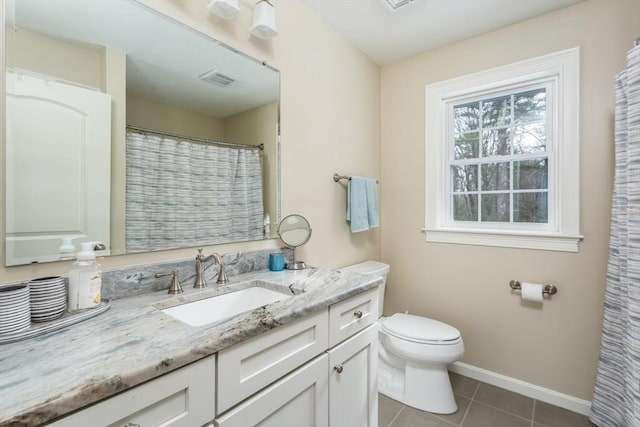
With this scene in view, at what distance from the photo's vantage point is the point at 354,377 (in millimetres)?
1225

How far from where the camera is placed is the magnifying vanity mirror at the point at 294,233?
61.4 inches

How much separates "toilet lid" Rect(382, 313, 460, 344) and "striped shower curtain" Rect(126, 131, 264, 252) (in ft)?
3.39

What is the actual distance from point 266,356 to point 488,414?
1599 millimetres

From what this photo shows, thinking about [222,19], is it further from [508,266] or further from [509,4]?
[508,266]

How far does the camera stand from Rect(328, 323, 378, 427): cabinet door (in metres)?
1.11

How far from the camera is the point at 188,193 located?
1.27 m

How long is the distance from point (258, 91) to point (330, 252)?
1054 mm

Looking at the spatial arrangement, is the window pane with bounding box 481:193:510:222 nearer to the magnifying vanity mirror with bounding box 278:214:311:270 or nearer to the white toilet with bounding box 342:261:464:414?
the white toilet with bounding box 342:261:464:414

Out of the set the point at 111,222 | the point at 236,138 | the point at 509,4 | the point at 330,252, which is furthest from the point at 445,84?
the point at 111,222

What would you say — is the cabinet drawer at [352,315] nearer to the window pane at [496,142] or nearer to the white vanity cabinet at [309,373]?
the white vanity cabinet at [309,373]

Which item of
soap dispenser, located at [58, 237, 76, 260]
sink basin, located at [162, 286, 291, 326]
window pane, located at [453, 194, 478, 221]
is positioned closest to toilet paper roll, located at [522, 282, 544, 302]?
window pane, located at [453, 194, 478, 221]

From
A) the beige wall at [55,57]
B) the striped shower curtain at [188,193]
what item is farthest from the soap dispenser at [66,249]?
the beige wall at [55,57]

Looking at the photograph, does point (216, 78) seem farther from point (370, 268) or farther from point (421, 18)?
point (370, 268)

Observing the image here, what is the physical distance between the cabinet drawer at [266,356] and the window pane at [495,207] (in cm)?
160
